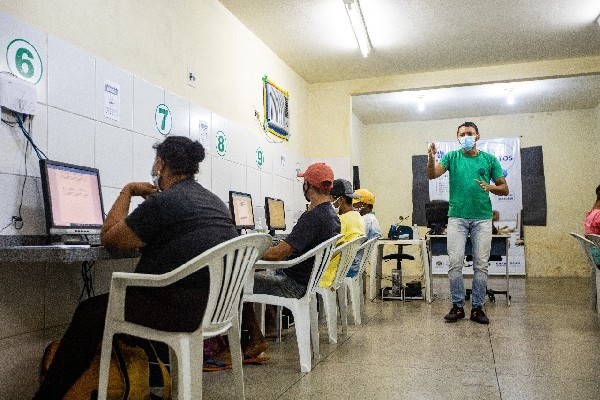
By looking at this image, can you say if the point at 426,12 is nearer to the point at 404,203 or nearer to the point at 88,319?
the point at 88,319

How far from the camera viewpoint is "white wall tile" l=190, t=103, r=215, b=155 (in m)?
3.93

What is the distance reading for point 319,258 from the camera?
2820 millimetres

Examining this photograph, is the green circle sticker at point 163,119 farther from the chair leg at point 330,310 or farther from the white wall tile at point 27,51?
the chair leg at point 330,310

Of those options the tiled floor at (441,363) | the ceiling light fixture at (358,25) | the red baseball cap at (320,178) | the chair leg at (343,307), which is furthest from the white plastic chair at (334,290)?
the ceiling light fixture at (358,25)

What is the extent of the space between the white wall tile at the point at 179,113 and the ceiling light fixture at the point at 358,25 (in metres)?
1.55

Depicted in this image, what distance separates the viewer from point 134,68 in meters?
3.28

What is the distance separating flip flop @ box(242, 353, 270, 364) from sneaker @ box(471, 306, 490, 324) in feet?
6.48

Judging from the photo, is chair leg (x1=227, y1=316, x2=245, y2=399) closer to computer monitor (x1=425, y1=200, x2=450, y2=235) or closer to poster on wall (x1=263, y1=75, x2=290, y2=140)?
poster on wall (x1=263, y1=75, x2=290, y2=140)

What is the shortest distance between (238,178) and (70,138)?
2064mm

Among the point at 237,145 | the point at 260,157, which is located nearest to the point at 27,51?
the point at 237,145

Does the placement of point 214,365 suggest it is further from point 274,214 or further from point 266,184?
point 266,184

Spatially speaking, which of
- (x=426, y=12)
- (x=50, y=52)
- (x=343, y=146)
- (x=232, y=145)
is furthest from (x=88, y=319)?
(x=343, y=146)

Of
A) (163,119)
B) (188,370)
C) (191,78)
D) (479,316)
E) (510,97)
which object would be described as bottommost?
(479,316)

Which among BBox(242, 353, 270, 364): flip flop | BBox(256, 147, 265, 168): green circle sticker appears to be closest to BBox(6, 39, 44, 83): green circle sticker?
BBox(242, 353, 270, 364): flip flop
